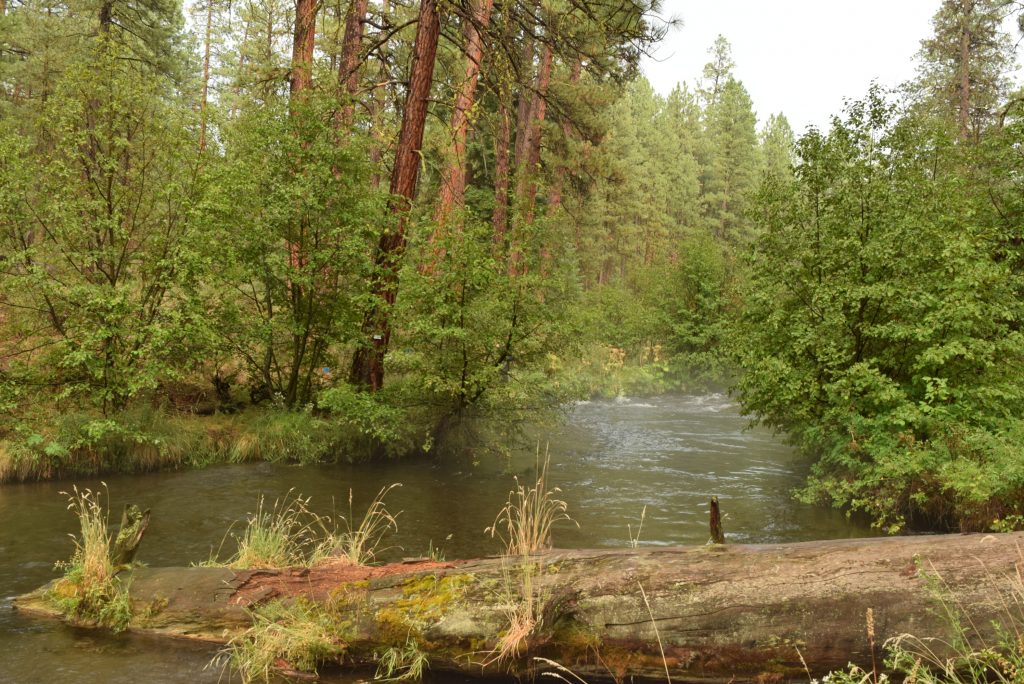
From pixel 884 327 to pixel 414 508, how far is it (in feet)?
22.8

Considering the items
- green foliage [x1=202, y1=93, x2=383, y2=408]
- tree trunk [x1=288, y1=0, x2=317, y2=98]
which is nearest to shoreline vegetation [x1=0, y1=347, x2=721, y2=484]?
green foliage [x1=202, y1=93, x2=383, y2=408]

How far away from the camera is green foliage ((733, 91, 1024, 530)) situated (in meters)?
8.70

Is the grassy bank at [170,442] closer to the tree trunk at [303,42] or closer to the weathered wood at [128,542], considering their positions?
the weathered wood at [128,542]

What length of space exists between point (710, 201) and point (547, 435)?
40567 mm

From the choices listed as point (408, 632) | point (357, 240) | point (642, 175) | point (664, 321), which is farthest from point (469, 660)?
point (642, 175)

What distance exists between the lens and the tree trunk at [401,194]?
1242 cm

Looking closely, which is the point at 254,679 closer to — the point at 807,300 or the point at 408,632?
the point at 408,632

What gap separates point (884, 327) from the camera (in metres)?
9.19

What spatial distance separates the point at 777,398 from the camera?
32.7 feet

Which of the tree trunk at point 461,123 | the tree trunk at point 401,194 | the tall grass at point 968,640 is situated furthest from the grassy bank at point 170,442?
the tall grass at point 968,640

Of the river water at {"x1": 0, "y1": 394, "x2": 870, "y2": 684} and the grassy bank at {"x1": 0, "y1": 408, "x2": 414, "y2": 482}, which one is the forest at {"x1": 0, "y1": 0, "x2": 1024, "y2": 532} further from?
the river water at {"x1": 0, "y1": 394, "x2": 870, "y2": 684}

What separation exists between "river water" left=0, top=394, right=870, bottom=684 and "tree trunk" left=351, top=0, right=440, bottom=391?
202 cm

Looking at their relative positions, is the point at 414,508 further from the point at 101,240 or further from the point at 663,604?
the point at 101,240

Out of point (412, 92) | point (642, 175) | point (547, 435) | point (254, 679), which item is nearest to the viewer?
point (254, 679)
